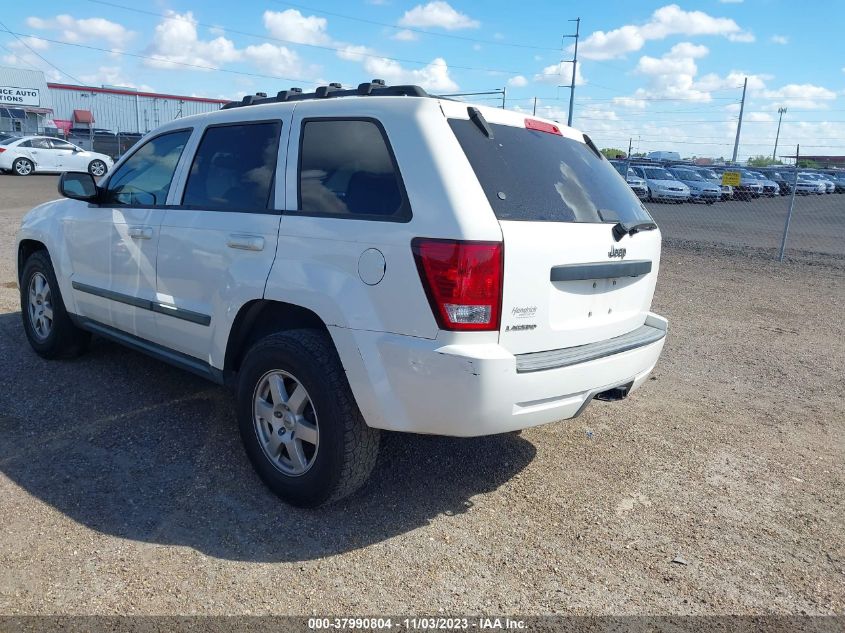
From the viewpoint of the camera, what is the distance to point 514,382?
2.89 metres

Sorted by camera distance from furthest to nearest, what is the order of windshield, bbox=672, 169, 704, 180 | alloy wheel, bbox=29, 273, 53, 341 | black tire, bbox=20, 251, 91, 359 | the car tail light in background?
windshield, bbox=672, 169, 704, 180, alloy wheel, bbox=29, 273, 53, 341, black tire, bbox=20, 251, 91, 359, the car tail light in background

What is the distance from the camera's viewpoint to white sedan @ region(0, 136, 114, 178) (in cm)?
2634

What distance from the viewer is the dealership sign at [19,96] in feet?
148

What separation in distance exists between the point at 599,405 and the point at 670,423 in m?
0.50

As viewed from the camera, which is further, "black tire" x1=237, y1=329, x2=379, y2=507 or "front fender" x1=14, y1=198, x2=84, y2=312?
"front fender" x1=14, y1=198, x2=84, y2=312

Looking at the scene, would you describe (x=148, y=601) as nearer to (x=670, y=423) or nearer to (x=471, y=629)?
(x=471, y=629)

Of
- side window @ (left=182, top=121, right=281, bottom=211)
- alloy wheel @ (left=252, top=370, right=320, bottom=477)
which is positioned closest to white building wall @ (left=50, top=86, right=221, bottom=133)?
side window @ (left=182, top=121, right=281, bottom=211)

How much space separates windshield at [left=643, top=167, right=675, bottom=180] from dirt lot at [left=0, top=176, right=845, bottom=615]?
21894 millimetres

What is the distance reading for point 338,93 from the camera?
12.1 feet

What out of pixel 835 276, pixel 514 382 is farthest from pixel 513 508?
pixel 835 276

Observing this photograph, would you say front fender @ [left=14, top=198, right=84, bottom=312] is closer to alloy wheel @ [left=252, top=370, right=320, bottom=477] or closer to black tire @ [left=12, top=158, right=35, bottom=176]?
alloy wheel @ [left=252, top=370, right=320, bottom=477]

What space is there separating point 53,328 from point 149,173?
5.48ft

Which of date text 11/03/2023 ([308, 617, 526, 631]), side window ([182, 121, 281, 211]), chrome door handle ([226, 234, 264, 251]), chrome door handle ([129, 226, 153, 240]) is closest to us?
date text 11/03/2023 ([308, 617, 526, 631])

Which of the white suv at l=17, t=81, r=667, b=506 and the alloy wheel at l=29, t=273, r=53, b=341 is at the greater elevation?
the white suv at l=17, t=81, r=667, b=506
